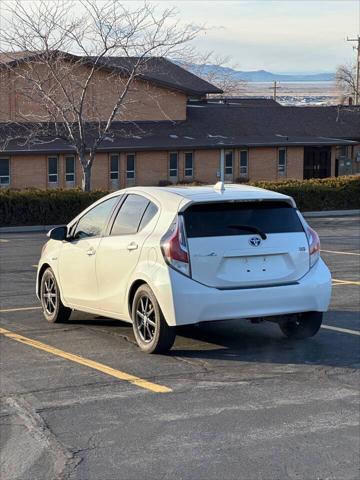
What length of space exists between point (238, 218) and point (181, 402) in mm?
2356

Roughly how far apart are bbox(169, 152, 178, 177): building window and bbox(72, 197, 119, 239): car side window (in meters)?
36.4

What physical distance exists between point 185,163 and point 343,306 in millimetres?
35900

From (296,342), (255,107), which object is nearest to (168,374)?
(296,342)

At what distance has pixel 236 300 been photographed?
Answer: 337 inches

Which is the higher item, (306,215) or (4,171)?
(4,171)

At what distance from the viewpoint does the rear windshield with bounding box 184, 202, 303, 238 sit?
873 centimetres

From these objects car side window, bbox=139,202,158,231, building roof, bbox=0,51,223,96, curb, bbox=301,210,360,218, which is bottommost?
curb, bbox=301,210,360,218

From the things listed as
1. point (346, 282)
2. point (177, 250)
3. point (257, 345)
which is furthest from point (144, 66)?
point (177, 250)

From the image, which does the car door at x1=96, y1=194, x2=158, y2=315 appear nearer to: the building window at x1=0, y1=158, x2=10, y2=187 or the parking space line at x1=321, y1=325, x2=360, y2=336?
the parking space line at x1=321, y1=325, x2=360, y2=336

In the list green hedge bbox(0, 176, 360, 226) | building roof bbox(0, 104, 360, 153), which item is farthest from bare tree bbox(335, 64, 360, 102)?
green hedge bbox(0, 176, 360, 226)

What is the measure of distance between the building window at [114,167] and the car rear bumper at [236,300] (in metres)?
36.3

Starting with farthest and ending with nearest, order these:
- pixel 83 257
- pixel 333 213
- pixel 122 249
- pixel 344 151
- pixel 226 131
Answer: pixel 344 151 → pixel 226 131 → pixel 333 213 → pixel 83 257 → pixel 122 249

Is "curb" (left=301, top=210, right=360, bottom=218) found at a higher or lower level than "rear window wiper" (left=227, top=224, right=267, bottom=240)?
lower

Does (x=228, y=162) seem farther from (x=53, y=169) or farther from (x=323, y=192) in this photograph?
(x=323, y=192)
